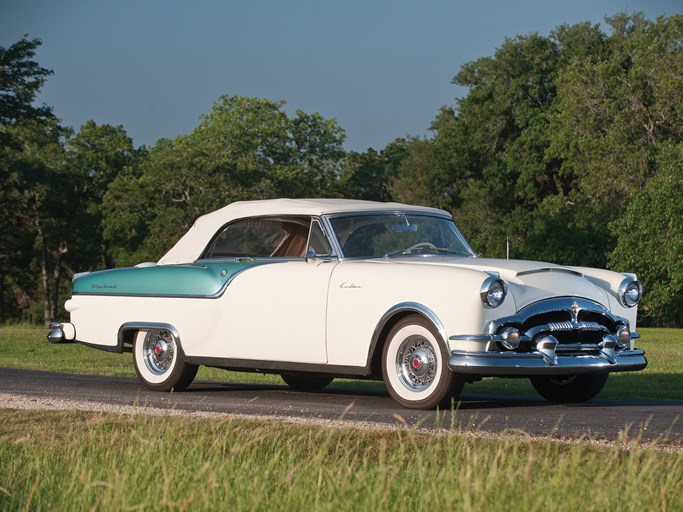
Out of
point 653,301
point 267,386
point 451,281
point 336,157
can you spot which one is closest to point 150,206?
point 336,157

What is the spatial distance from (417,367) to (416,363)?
33 millimetres

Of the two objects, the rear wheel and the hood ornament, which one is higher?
the hood ornament

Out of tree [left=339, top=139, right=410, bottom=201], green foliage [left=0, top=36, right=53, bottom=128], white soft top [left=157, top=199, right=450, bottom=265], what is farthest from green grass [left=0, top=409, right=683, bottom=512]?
tree [left=339, top=139, right=410, bottom=201]

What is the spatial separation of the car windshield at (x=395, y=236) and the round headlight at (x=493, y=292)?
153 centimetres

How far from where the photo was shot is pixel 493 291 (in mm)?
9430

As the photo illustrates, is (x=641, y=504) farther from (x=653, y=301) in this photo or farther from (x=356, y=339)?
(x=653, y=301)

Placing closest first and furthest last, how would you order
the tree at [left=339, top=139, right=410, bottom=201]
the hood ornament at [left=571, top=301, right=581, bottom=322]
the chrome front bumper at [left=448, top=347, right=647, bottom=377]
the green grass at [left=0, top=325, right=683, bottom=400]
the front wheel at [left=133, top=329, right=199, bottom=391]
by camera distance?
the chrome front bumper at [left=448, top=347, right=647, bottom=377], the hood ornament at [left=571, top=301, right=581, bottom=322], the front wheel at [left=133, top=329, right=199, bottom=391], the green grass at [left=0, top=325, right=683, bottom=400], the tree at [left=339, top=139, right=410, bottom=201]

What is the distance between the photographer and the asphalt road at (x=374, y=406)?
8547mm

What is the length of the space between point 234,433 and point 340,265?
9.88 ft

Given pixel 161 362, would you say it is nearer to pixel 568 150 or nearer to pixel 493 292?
pixel 493 292

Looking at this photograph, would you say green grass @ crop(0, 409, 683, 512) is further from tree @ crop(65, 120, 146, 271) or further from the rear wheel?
tree @ crop(65, 120, 146, 271)

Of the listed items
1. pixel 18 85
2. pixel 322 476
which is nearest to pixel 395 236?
pixel 322 476

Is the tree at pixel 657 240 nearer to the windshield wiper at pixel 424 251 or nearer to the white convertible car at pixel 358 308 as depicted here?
the windshield wiper at pixel 424 251

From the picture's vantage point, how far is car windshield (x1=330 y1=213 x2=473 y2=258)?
10.9m
